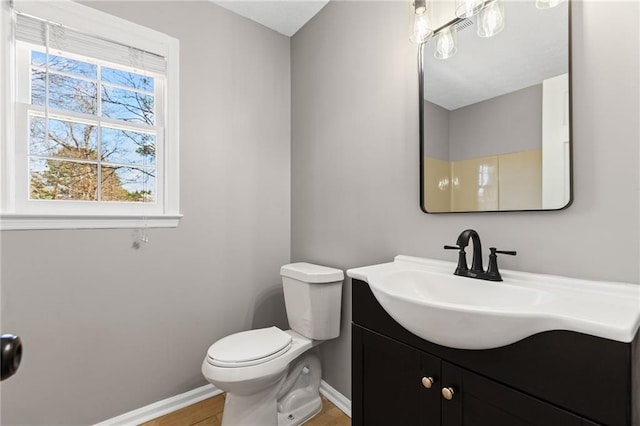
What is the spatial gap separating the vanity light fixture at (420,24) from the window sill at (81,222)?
5.03ft

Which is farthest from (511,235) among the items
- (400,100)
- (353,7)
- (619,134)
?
(353,7)

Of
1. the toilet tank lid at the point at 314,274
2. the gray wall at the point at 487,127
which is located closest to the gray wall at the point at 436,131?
the gray wall at the point at 487,127

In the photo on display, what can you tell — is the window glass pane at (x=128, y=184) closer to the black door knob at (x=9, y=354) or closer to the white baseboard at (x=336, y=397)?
the black door knob at (x=9, y=354)

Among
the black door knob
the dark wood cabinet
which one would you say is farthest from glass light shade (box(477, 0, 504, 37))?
the black door knob

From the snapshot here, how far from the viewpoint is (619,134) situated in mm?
850

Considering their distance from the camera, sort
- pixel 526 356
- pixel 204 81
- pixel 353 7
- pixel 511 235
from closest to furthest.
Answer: pixel 526 356, pixel 511 235, pixel 353 7, pixel 204 81

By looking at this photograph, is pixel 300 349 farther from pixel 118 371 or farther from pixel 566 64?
pixel 566 64

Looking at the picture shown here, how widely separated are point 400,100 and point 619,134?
2.69 ft

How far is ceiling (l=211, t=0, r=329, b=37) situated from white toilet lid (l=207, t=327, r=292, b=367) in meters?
2.00

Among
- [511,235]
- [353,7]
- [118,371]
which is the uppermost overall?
[353,7]

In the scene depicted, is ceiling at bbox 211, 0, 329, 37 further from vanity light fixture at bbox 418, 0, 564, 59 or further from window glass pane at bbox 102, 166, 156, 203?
window glass pane at bbox 102, 166, 156, 203

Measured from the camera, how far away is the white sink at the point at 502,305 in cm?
65

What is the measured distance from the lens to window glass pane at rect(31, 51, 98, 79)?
146cm

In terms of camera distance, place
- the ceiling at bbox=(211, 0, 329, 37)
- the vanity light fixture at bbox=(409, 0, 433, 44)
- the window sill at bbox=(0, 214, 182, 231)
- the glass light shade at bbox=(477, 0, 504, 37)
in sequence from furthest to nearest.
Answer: the ceiling at bbox=(211, 0, 329, 37) → the window sill at bbox=(0, 214, 182, 231) → the vanity light fixture at bbox=(409, 0, 433, 44) → the glass light shade at bbox=(477, 0, 504, 37)
